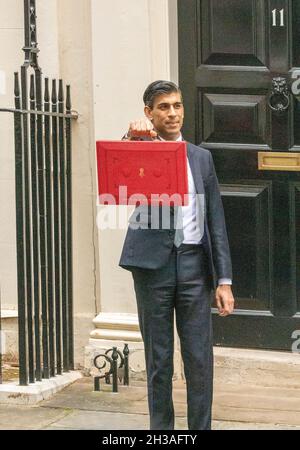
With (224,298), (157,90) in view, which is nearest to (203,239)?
(224,298)

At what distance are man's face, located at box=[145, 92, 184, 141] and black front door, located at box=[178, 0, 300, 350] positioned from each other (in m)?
1.73

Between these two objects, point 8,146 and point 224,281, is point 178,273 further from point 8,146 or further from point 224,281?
point 8,146

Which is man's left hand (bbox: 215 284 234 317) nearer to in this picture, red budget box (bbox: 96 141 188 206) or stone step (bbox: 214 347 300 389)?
red budget box (bbox: 96 141 188 206)

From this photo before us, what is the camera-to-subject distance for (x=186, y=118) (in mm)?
7777

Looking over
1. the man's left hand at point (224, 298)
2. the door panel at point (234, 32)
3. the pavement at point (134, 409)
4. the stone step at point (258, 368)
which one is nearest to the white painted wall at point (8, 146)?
the pavement at point (134, 409)

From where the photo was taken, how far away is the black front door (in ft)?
24.8

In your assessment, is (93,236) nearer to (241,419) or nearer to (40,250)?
(40,250)

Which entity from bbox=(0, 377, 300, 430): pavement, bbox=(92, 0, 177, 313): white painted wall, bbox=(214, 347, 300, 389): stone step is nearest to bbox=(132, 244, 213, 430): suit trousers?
bbox=(0, 377, 300, 430): pavement

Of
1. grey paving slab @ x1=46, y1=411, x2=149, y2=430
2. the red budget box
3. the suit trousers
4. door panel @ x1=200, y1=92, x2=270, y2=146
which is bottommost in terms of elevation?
grey paving slab @ x1=46, y1=411, x2=149, y2=430

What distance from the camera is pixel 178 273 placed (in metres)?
5.95

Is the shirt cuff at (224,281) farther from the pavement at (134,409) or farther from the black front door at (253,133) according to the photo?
the black front door at (253,133)

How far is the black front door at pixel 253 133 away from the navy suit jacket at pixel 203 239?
1.64 m

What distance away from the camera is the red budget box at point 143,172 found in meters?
5.87
